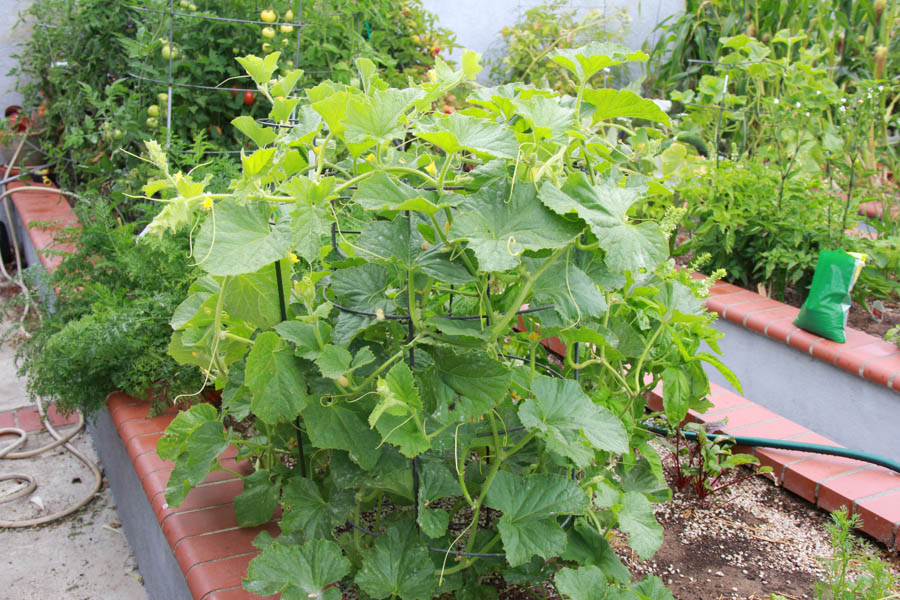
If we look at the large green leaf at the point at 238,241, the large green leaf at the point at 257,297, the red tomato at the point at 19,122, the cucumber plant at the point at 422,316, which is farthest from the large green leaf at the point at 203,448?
the red tomato at the point at 19,122

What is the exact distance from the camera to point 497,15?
219 inches

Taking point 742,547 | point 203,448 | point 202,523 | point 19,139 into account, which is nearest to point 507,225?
point 203,448

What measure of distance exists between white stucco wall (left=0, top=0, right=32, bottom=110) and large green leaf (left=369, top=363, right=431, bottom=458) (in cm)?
443

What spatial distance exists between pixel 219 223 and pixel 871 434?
237 centimetres

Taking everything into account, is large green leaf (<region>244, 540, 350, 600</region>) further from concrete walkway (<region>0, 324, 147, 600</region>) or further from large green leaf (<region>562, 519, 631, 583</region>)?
concrete walkway (<region>0, 324, 147, 600</region>)

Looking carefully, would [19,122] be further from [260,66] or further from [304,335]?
[304,335]

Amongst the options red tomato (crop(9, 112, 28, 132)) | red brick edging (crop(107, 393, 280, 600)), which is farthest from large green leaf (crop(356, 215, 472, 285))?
red tomato (crop(9, 112, 28, 132))

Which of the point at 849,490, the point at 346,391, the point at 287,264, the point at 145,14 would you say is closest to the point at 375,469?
the point at 346,391

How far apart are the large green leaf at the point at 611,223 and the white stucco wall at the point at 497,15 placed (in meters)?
4.48

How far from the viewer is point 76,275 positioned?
2219 millimetres

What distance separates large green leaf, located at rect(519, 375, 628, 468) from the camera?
3.40ft

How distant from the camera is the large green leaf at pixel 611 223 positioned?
3.00ft

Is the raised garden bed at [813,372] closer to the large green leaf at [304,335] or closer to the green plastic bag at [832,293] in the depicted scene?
the green plastic bag at [832,293]

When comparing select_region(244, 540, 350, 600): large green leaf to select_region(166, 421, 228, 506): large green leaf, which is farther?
select_region(166, 421, 228, 506): large green leaf
